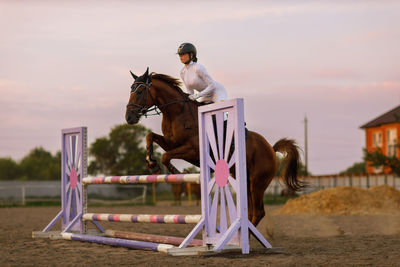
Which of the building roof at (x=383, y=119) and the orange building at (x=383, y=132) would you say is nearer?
the orange building at (x=383, y=132)

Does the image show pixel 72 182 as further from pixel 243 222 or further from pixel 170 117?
pixel 243 222

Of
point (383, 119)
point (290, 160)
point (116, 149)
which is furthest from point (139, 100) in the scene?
point (383, 119)

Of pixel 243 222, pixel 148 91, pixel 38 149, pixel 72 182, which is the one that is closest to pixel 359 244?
pixel 243 222

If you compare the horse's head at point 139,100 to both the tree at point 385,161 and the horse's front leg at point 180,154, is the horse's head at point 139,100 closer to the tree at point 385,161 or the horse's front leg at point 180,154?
the horse's front leg at point 180,154

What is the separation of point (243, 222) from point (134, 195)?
32134 millimetres

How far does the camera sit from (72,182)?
930cm

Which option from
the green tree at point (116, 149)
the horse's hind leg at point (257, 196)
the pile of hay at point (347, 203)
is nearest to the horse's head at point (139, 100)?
the horse's hind leg at point (257, 196)

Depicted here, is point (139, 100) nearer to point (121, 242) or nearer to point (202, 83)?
point (202, 83)

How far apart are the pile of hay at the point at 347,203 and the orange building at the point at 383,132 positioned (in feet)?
110

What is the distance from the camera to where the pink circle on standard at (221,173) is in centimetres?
634

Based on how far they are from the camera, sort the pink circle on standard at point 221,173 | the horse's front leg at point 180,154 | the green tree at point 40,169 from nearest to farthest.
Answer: the pink circle on standard at point 221,173 < the horse's front leg at point 180,154 < the green tree at point 40,169

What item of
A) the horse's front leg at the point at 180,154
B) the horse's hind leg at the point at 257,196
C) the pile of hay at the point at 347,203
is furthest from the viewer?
the pile of hay at the point at 347,203

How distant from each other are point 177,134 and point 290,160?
2304 mm

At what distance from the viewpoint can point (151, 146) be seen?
705cm
